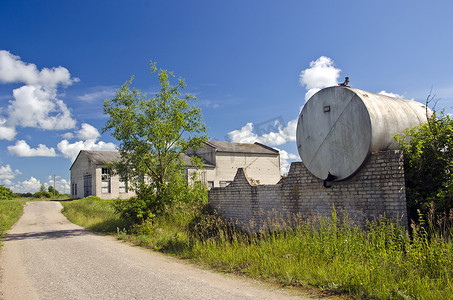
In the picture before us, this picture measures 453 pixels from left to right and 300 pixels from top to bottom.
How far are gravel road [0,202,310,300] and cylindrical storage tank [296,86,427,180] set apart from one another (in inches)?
158

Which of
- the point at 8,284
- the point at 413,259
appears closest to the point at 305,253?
the point at 413,259

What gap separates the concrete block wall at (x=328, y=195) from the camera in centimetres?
736

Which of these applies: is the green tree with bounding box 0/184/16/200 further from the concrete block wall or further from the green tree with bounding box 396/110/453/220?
the green tree with bounding box 396/110/453/220

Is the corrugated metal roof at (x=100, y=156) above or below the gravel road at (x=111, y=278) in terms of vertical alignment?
above

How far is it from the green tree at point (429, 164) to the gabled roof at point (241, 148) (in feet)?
94.2

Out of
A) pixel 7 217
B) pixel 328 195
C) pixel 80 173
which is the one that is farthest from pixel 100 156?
pixel 328 195

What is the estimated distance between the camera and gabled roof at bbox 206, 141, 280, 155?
36697 millimetres

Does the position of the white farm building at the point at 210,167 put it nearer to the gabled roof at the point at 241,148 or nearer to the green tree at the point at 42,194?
the gabled roof at the point at 241,148

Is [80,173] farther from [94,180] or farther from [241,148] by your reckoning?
[241,148]

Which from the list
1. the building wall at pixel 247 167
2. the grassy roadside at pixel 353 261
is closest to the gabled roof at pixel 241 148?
the building wall at pixel 247 167

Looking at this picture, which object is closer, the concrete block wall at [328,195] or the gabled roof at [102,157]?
the concrete block wall at [328,195]

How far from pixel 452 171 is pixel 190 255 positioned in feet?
21.2

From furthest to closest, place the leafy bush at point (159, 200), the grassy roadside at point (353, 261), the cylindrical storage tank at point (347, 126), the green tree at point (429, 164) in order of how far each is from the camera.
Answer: the leafy bush at point (159, 200)
the cylindrical storage tank at point (347, 126)
the green tree at point (429, 164)
the grassy roadside at point (353, 261)

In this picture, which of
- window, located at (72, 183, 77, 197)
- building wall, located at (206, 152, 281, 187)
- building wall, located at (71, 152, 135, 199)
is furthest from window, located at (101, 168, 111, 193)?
building wall, located at (206, 152, 281, 187)
